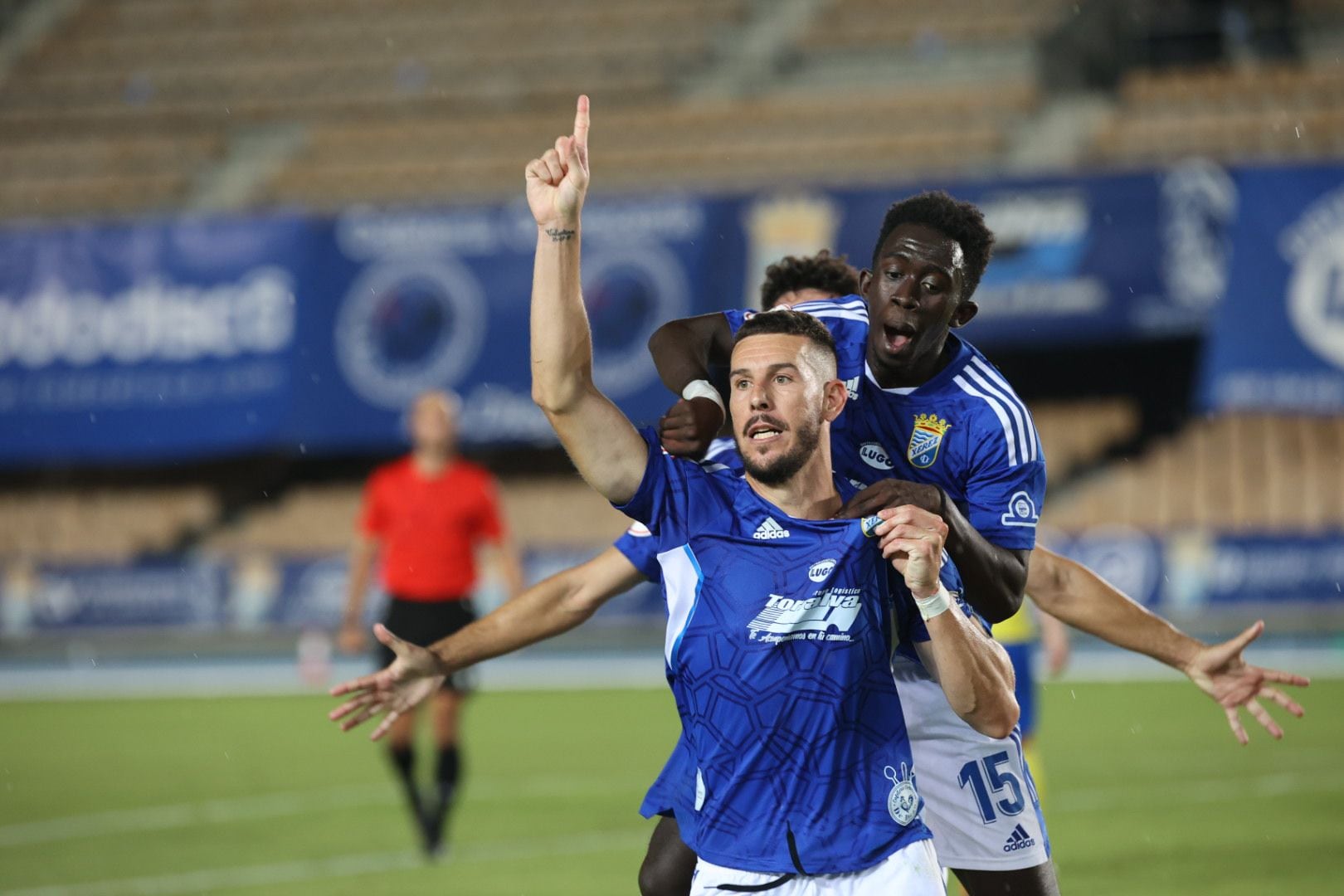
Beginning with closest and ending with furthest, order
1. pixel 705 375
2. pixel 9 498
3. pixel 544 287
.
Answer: pixel 544 287 < pixel 705 375 < pixel 9 498

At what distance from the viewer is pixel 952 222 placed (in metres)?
5.25

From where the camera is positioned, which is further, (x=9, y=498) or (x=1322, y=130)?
(x=9, y=498)

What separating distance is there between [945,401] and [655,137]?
21640 millimetres

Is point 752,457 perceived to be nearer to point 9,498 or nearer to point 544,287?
point 544,287

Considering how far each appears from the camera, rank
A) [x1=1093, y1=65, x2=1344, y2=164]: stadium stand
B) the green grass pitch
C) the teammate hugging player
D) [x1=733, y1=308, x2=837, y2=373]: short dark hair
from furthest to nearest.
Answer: [x1=1093, y1=65, x2=1344, y2=164]: stadium stand, the green grass pitch, the teammate hugging player, [x1=733, y1=308, x2=837, y2=373]: short dark hair

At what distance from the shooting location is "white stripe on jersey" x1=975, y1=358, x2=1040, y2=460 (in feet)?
16.8

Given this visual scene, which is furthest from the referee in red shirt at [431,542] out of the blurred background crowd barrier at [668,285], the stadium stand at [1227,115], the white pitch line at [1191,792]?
the stadium stand at [1227,115]

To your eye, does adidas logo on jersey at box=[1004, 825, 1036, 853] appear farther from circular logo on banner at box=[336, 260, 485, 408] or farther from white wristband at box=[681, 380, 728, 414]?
circular logo on banner at box=[336, 260, 485, 408]

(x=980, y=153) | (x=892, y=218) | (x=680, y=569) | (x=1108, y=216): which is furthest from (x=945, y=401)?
(x=980, y=153)

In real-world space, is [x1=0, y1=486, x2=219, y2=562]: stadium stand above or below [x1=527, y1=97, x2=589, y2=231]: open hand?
below

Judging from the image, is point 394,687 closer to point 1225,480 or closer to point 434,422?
point 434,422

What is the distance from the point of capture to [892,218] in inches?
210

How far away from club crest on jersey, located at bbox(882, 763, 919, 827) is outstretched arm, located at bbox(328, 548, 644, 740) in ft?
3.61

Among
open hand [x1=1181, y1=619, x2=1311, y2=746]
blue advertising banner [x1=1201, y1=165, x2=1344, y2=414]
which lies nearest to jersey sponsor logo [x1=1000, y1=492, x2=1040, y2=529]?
open hand [x1=1181, y1=619, x2=1311, y2=746]
